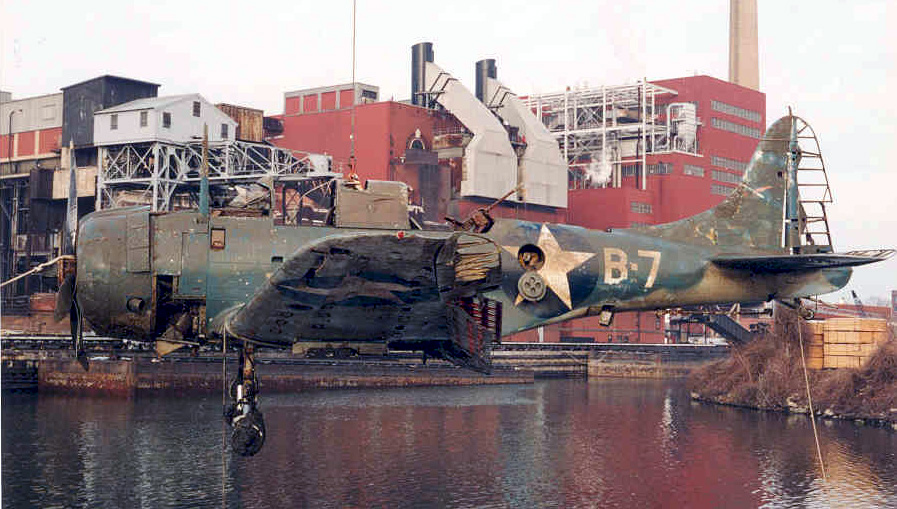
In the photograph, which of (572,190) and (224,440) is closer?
(224,440)

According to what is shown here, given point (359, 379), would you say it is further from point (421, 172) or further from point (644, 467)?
point (644, 467)

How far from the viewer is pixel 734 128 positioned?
438 ft

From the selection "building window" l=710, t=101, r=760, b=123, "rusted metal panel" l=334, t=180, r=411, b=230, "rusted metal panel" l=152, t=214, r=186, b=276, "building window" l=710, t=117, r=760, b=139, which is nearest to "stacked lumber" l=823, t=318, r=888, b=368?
"rusted metal panel" l=334, t=180, r=411, b=230

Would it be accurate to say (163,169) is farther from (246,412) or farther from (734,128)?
(734,128)

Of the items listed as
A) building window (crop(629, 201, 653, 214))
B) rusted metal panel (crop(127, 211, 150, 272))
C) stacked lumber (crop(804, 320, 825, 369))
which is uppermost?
building window (crop(629, 201, 653, 214))

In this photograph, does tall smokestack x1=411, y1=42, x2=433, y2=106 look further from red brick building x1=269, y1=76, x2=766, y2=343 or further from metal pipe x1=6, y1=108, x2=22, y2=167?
metal pipe x1=6, y1=108, x2=22, y2=167

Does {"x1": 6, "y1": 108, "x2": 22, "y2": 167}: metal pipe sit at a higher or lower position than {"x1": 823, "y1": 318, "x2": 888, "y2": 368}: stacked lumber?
higher

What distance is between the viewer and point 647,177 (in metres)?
128

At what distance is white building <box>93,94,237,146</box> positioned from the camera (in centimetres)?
8688

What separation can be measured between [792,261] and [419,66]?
3735 inches

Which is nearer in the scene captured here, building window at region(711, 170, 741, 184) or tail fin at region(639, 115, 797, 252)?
tail fin at region(639, 115, 797, 252)

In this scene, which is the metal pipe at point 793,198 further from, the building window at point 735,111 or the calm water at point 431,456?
the building window at point 735,111

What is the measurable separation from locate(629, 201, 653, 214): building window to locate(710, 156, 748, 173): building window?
1467 centimetres

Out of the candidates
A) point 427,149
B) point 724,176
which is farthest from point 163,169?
point 724,176
